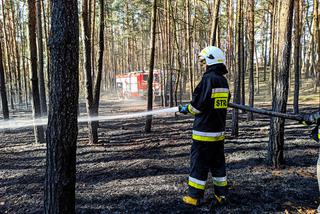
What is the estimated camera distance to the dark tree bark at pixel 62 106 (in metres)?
2.83

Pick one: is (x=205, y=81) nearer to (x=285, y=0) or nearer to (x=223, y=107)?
(x=223, y=107)

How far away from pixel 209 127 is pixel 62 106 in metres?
2.15

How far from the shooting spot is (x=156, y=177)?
16.9 ft

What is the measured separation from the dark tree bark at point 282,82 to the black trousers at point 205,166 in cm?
208

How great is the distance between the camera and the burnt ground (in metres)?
3.89

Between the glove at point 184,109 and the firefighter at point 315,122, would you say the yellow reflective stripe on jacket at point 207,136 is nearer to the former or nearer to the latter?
the glove at point 184,109

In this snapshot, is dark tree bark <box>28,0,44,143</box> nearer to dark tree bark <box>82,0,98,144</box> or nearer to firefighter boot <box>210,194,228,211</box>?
dark tree bark <box>82,0,98,144</box>

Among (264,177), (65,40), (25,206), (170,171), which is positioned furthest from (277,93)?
(25,206)

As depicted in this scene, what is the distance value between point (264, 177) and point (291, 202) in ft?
3.51

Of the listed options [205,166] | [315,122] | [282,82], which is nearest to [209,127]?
[205,166]

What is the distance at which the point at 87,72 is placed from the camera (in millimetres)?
8062

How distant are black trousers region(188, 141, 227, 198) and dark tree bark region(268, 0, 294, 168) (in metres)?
2.08

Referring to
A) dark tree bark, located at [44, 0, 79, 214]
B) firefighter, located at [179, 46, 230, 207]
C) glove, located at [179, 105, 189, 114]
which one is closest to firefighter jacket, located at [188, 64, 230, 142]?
firefighter, located at [179, 46, 230, 207]

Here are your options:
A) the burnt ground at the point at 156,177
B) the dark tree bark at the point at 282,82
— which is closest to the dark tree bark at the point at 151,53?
the burnt ground at the point at 156,177
